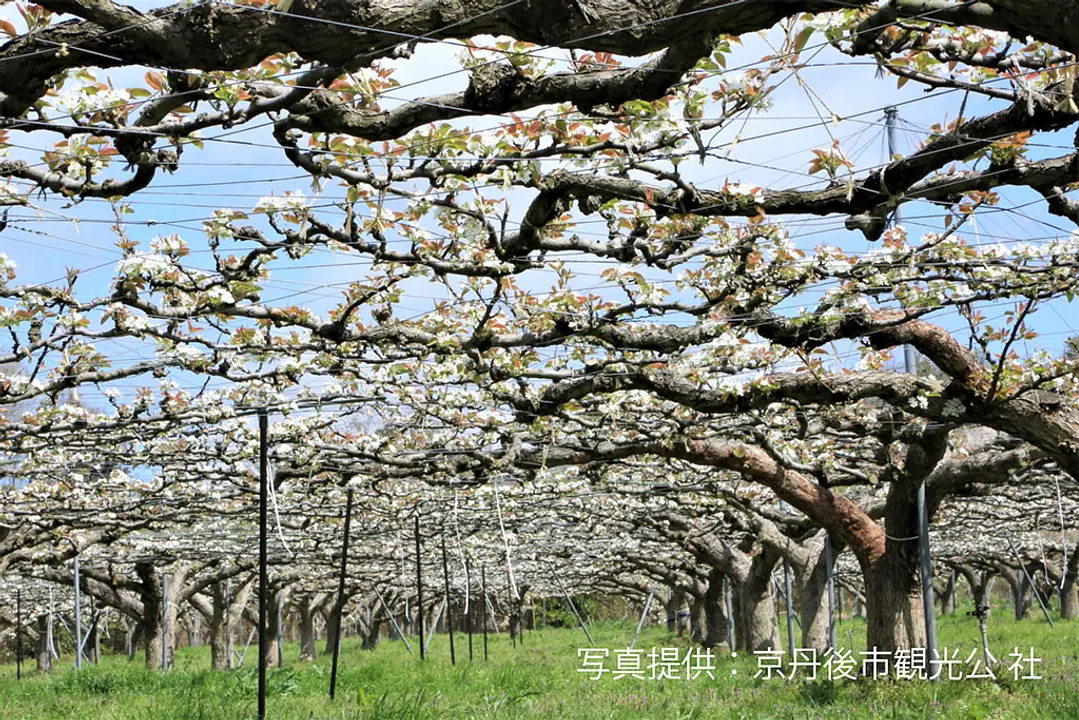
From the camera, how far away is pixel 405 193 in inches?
188

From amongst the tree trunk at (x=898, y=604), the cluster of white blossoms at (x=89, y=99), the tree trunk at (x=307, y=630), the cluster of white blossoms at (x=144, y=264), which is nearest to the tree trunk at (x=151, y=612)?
the tree trunk at (x=307, y=630)

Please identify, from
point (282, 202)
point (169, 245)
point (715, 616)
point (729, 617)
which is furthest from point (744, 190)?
point (715, 616)

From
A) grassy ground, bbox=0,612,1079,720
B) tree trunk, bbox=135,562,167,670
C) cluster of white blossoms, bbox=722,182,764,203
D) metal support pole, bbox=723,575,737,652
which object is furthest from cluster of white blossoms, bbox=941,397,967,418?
tree trunk, bbox=135,562,167,670

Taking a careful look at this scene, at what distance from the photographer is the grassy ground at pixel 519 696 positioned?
27.6ft

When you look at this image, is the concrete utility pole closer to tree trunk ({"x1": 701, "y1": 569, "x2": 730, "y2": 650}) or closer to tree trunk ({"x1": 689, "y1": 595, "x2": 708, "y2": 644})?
tree trunk ({"x1": 701, "y1": 569, "x2": 730, "y2": 650})

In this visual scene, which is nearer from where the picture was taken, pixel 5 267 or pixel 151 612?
pixel 5 267

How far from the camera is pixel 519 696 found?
1137 centimetres

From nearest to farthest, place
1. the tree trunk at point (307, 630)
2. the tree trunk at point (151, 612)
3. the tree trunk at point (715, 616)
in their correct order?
the tree trunk at point (151, 612) < the tree trunk at point (715, 616) < the tree trunk at point (307, 630)

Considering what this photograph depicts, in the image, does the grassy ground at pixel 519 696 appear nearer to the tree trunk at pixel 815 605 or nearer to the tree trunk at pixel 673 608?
the tree trunk at pixel 815 605

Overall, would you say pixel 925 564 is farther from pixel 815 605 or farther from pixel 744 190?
pixel 744 190

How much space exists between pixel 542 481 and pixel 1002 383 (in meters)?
6.88

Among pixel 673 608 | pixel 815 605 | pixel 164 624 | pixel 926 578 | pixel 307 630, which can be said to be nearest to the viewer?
pixel 926 578

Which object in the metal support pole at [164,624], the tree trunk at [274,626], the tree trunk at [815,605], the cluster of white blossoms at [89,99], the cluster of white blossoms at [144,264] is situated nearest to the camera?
the cluster of white blossoms at [89,99]

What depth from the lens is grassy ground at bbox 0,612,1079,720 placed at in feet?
27.6
